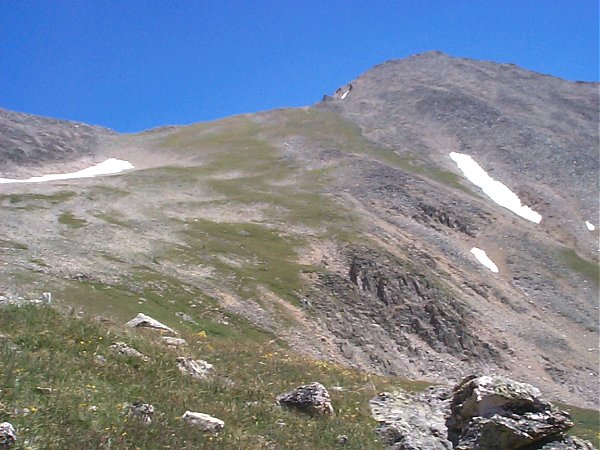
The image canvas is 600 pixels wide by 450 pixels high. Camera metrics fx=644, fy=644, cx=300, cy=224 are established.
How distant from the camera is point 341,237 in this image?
202 feet

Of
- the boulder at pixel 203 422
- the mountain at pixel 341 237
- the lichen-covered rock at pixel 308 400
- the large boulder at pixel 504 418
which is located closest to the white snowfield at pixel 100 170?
the mountain at pixel 341 237

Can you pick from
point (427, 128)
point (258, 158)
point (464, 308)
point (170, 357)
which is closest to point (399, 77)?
point (427, 128)

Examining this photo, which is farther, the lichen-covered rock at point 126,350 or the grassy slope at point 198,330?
the lichen-covered rock at point 126,350

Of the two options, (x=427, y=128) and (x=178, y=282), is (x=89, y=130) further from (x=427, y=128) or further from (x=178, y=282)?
(x=178, y=282)

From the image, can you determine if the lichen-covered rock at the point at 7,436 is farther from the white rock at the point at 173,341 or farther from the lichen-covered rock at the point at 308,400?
the white rock at the point at 173,341

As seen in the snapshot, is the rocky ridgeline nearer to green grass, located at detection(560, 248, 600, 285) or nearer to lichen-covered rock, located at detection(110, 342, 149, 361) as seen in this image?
lichen-covered rock, located at detection(110, 342, 149, 361)

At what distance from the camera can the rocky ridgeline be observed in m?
15.0

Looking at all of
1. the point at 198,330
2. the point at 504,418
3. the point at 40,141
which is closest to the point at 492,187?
the point at 40,141

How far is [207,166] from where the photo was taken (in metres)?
96.1

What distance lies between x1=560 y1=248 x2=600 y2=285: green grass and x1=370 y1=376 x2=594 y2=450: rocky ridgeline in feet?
203

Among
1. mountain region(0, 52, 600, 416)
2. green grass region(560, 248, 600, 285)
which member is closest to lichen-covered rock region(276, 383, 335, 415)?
mountain region(0, 52, 600, 416)

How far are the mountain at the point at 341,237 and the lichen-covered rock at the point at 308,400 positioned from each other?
20000 millimetres

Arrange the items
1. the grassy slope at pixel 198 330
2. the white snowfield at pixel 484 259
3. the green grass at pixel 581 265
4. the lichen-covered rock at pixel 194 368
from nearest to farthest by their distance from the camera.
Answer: the grassy slope at pixel 198 330 < the lichen-covered rock at pixel 194 368 < the white snowfield at pixel 484 259 < the green grass at pixel 581 265

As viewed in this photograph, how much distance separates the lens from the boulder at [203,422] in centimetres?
1255
